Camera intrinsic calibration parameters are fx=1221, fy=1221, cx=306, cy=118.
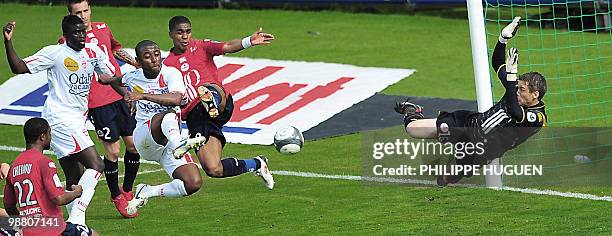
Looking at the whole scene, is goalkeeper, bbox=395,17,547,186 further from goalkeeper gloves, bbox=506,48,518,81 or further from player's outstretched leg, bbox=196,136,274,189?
player's outstretched leg, bbox=196,136,274,189

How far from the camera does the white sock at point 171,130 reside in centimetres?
1161

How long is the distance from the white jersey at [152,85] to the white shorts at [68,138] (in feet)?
1.92

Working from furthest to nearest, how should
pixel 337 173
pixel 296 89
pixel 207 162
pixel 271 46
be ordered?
pixel 271 46 < pixel 296 89 < pixel 337 173 < pixel 207 162

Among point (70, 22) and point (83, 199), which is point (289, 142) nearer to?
point (83, 199)

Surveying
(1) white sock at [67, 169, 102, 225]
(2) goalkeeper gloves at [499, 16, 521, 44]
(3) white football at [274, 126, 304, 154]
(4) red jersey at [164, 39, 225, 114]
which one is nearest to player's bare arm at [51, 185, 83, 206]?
(1) white sock at [67, 169, 102, 225]

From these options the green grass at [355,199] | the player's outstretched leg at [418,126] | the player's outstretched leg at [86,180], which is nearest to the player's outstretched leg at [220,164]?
the green grass at [355,199]

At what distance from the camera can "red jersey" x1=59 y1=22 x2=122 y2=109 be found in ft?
41.8

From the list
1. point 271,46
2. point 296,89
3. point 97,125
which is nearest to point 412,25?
point 271,46

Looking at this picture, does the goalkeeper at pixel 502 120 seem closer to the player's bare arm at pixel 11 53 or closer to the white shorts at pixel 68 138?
the white shorts at pixel 68 138

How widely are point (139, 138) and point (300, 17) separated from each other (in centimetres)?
1376

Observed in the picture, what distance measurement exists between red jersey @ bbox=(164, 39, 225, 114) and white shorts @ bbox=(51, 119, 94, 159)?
1.37m

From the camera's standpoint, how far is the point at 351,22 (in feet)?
81.4

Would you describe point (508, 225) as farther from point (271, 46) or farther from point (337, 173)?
point (271, 46)

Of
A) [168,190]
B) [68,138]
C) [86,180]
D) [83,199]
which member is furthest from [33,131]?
[168,190]
